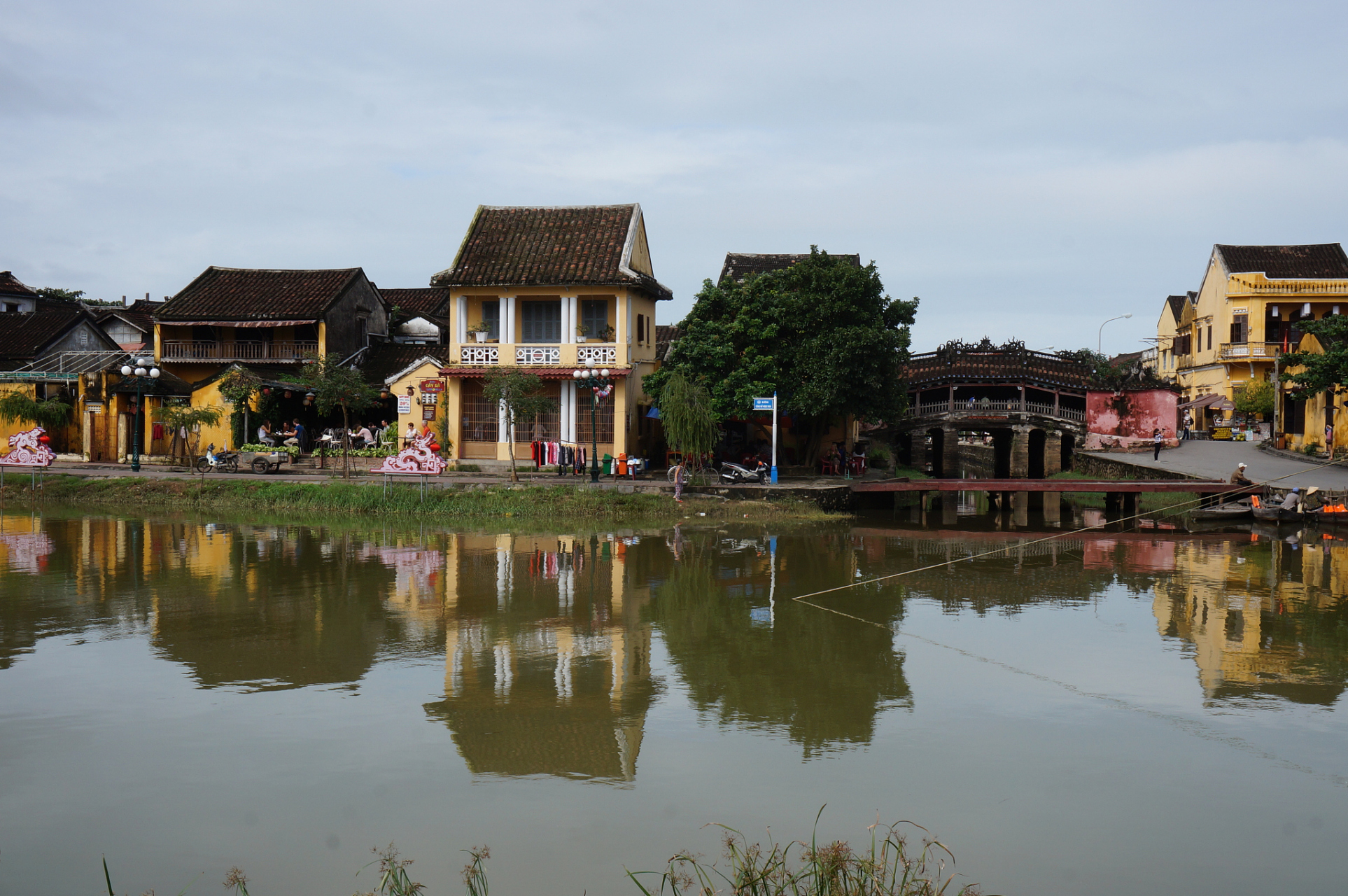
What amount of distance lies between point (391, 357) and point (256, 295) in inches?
209

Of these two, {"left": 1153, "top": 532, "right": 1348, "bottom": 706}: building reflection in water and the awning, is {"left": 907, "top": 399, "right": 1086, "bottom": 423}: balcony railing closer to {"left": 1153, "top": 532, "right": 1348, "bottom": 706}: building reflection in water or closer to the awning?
{"left": 1153, "top": 532, "right": 1348, "bottom": 706}: building reflection in water

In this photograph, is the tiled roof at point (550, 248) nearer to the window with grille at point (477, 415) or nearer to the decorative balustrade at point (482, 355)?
the decorative balustrade at point (482, 355)

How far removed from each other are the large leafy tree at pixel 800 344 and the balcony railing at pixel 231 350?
47.4 feet

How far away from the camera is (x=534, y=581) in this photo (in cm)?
1596

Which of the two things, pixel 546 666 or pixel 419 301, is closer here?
pixel 546 666

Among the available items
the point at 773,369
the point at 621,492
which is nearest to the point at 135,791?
the point at 621,492

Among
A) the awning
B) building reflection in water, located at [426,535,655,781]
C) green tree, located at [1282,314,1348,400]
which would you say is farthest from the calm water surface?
the awning

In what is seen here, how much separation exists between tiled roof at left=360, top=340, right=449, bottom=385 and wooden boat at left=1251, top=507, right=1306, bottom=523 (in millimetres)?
24558

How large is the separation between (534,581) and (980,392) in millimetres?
31348

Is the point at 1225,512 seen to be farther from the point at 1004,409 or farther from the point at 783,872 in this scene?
the point at 783,872

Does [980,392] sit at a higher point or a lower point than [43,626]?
higher

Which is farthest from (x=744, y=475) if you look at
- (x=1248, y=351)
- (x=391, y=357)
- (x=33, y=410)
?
(x=1248, y=351)

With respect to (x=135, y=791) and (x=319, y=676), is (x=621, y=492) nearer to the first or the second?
A: (x=319, y=676)

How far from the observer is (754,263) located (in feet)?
126
